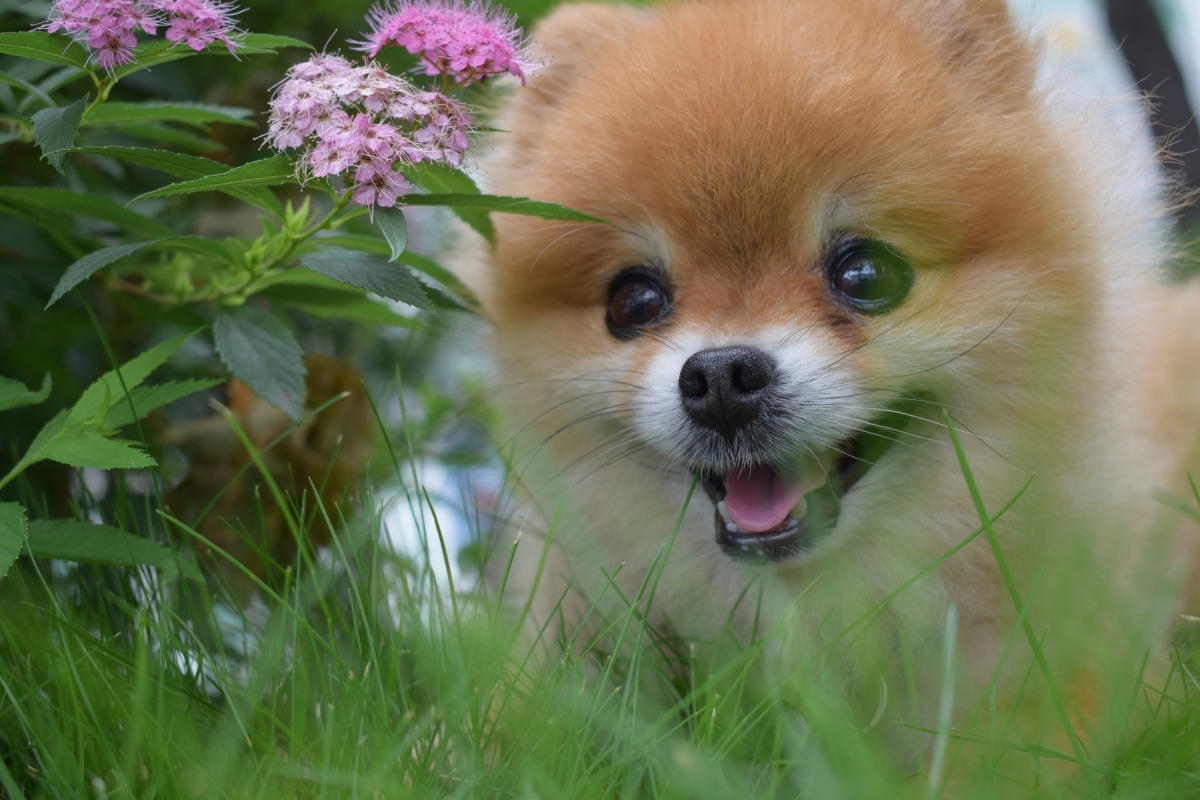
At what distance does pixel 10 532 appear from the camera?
5.80 feet

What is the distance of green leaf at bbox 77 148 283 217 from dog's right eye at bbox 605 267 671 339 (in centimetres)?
79

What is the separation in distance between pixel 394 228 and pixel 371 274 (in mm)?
182

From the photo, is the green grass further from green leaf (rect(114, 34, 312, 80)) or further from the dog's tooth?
green leaf (rect(114, 34, 312, 80))

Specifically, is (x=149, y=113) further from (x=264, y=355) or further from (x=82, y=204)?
(x=264, y=355)

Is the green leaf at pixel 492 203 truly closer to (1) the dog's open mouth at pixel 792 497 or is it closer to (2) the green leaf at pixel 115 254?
(2) the green leaf at pixel 115 254

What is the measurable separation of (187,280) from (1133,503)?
7.45ft

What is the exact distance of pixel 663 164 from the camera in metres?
2.19

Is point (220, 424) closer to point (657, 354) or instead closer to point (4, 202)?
point (4, 202)

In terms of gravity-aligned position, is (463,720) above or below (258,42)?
below

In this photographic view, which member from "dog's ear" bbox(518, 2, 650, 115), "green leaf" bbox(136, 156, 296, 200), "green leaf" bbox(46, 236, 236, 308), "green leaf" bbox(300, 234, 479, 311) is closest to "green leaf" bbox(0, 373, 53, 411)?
"green leaf" bbox(46, 236, 236, 308)

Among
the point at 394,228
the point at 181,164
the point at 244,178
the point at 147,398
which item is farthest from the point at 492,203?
the point at 147,398

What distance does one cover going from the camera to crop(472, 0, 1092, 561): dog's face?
211 centimetres

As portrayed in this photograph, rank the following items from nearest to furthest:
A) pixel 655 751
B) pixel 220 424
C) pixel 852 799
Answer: pixel 852 799 < pixel 655 751 < pixel 220 424

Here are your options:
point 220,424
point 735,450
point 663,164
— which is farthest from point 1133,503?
point 220,424
